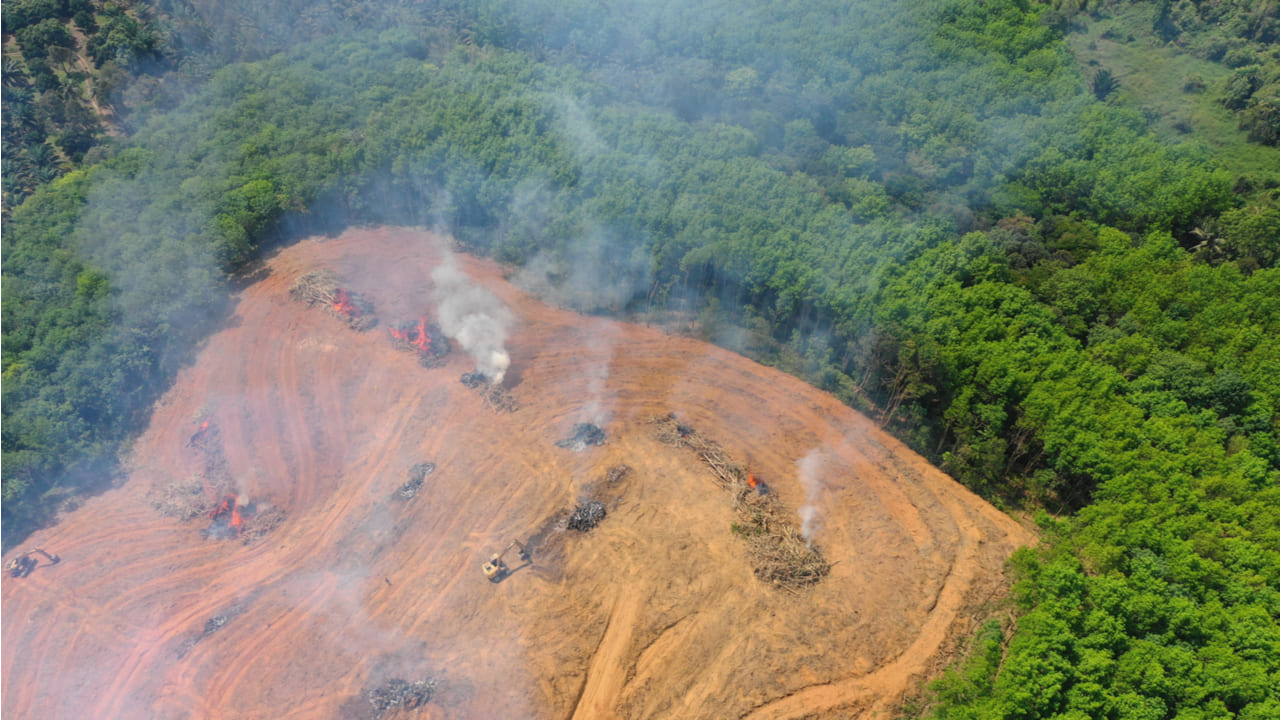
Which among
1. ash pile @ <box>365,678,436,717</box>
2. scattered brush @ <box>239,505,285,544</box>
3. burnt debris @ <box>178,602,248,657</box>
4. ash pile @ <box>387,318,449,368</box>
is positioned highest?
ash pile @ <box>387,318,449,368</box>

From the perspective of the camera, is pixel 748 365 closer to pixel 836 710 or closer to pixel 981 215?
pixel 836 710

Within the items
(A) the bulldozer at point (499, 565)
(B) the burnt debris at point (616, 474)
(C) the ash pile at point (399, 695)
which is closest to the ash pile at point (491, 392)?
(B) the burnt debris at point (616, 474)

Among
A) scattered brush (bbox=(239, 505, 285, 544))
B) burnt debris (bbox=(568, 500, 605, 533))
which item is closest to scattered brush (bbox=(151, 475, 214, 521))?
scattered brush (bbox=(239, 505, 285, 544))

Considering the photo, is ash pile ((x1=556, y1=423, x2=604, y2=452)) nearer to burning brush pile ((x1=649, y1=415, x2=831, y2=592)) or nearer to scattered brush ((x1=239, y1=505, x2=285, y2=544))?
burning brush pile ((x1=649, y1=415, x2=831, y2=592))

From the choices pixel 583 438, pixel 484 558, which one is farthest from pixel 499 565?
pixel 583 438

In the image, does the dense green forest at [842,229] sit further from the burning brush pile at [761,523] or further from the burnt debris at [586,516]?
the burnt debris at [586,516]
